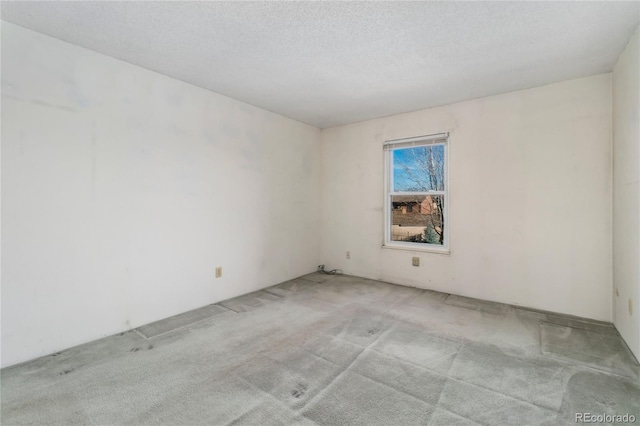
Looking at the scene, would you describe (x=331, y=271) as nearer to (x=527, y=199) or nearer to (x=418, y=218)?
(x=418, y=218)

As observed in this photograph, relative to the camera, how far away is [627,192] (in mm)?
2307

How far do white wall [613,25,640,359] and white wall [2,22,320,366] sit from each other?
3.58 m

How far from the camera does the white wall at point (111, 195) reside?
6.77 ft

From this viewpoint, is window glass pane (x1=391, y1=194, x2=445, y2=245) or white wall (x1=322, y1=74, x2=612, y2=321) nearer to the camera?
white wall (x1=322, y1=74, x2=612, y2=321)

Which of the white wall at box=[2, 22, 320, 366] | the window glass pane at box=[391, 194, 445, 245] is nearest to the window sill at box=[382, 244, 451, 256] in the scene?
the window glass pane at box=[391, 194, 445, 245]

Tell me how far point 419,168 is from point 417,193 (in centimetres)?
35

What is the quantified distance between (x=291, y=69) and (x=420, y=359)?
270cm

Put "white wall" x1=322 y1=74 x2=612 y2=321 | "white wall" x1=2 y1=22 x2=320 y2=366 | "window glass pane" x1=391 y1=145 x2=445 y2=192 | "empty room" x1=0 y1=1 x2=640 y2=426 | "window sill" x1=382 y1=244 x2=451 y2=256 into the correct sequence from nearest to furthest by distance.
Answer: "empty room" x1=0 y1=1 x2=640 y2=426 → "white wall" x1=2 y1=22 x2=320 y2=366 → "white wall" x1=322 y1=74 x2=612 y2=321 → "window sill" x1=382 y1=244 x2=451 y2=256 → "window glass pane" x1=391 y1=145 x2=445 y2=192

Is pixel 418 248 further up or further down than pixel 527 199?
further down

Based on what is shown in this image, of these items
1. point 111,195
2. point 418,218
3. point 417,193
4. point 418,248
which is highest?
point 417,193

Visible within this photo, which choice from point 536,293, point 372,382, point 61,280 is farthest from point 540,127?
Result: point 61,280

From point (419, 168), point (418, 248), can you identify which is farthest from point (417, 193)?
point (418, 248)

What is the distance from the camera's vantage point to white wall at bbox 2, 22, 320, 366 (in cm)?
206

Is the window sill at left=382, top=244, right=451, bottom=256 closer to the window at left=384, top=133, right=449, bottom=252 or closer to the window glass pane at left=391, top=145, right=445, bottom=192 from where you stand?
the window at left=384, top=133, right=449, bottom=252
